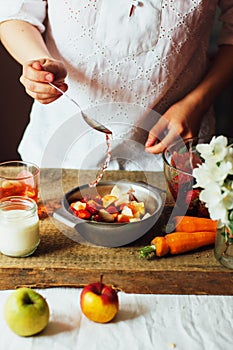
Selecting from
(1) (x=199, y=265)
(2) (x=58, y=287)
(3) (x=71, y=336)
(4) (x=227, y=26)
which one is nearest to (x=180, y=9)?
(4) (x=227, y=26)

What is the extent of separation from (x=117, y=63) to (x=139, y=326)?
30.4 inches

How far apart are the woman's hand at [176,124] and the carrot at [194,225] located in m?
0.30

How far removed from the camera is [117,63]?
1.67 meters

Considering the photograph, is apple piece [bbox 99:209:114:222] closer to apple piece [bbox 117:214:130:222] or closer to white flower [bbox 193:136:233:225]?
apple piece [bbox 117:214:130:222]

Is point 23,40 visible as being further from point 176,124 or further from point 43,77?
point 176,124

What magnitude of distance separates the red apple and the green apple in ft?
0.26

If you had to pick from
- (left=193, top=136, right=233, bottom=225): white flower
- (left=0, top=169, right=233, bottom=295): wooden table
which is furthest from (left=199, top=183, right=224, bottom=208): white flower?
(left=0, top=169, right=233, bottom=295): wooden table

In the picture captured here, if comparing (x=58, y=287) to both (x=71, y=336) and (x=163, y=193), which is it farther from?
(x=163, y=193)

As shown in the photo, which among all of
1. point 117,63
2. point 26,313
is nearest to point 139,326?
point 26,313

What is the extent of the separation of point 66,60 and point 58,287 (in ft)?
2.30

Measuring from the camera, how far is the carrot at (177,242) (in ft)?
4.41

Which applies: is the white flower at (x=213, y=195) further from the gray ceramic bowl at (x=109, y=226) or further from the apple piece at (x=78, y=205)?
the apple piece at (x=78, y=205)

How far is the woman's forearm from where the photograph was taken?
1575 mm

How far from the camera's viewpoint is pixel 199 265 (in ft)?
4.35
